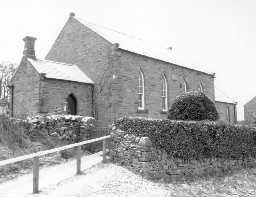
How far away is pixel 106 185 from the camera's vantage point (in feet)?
35.5

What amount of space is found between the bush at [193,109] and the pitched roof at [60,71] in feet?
29.0

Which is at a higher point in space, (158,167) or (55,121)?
(55,121)

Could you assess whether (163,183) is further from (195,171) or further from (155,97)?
(155,97)

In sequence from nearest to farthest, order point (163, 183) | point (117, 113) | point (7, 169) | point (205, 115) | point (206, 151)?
point (7, 169), point (163, 183), point (206, 151), point (205, 115), point (117, 113)

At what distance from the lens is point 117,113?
78.6 feet

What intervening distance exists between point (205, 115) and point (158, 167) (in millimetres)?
6471

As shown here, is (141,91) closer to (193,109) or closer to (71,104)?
Result: (71,104)

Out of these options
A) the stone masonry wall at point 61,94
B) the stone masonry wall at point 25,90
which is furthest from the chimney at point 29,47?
the stone masonry wall at point 61,94

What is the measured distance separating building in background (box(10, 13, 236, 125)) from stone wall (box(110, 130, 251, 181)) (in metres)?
9.46

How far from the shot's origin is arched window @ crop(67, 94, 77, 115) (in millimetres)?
24000

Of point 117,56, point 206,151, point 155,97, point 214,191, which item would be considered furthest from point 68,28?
point 214,191

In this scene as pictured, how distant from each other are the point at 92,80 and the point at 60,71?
116 inches

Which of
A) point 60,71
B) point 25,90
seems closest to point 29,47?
point 60,71

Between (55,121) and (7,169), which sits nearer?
(7,169)
